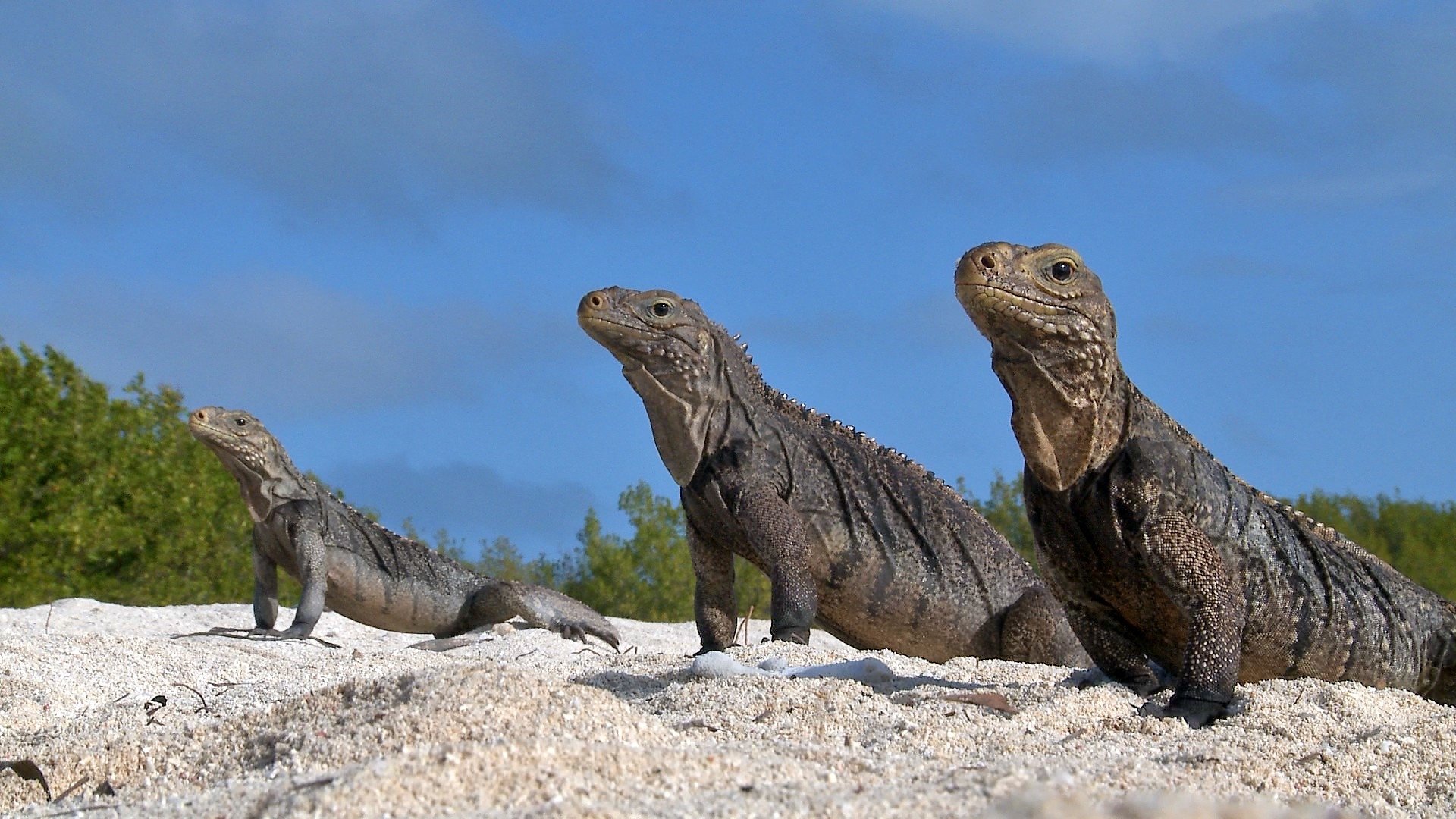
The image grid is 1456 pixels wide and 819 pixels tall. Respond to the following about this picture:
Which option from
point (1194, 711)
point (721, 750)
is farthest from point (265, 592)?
point (721, 750)

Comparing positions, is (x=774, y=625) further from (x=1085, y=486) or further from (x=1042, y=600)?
(x=1085, y=486)

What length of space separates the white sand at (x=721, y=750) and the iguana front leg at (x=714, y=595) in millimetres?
1510

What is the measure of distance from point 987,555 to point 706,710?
15.3ft

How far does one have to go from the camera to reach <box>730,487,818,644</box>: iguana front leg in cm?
756

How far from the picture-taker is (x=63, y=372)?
60.3 feet

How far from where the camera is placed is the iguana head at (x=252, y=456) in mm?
12047

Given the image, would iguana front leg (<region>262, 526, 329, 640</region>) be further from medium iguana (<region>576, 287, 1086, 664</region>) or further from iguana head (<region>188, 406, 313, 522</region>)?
medium iguana (<region>576, 287, 1086, 664</region>)

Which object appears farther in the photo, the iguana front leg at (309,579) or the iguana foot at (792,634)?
the iguana front leg at (309,579)

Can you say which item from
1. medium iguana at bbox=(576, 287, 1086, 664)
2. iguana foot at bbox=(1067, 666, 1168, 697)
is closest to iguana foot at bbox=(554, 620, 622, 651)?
medium iguana at bbox=(576, 287, 1086, 664)

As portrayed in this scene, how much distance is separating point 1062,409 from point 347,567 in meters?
8.51

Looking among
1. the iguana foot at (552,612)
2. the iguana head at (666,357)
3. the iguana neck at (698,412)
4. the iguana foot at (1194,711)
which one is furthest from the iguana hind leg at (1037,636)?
the iguana foot at (552,612)

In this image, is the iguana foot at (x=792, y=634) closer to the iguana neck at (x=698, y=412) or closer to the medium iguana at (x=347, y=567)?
the iguana neck at (x=698, y=412)

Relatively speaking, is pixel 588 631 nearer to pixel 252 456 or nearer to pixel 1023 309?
pixel 252 456

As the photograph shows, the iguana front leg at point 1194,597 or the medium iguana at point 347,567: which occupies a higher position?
the medium iguana at point 347,567
